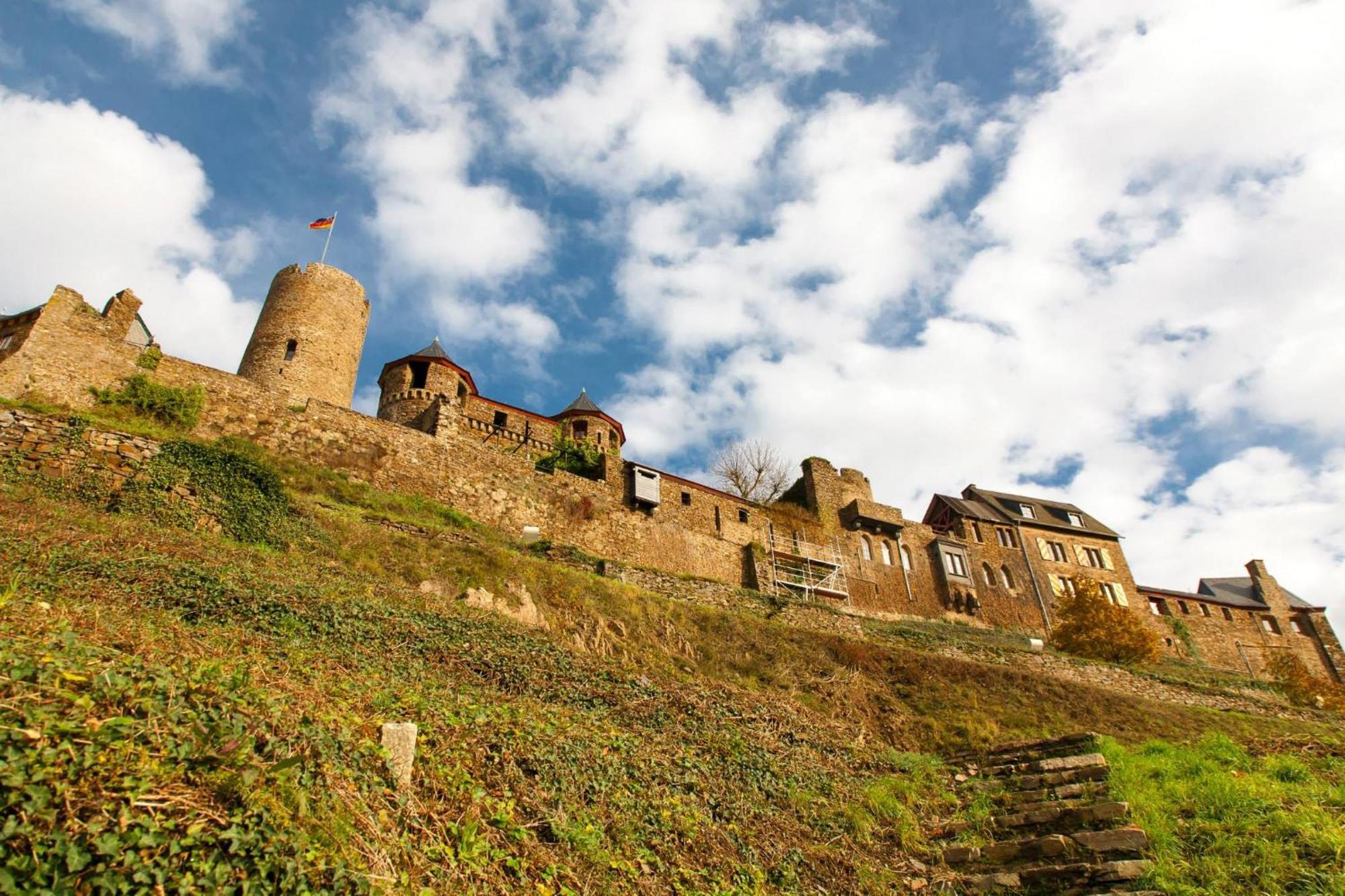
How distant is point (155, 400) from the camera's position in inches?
699

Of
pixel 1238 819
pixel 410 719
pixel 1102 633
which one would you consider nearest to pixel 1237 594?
pixel 1102 633

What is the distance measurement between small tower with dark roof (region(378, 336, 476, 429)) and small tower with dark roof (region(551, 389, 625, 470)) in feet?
14.7

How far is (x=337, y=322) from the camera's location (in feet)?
90.5

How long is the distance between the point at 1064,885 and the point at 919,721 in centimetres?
851

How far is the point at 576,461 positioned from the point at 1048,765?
20770mm

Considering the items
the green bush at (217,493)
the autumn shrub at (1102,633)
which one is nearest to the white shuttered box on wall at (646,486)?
the green bush at (217,493)

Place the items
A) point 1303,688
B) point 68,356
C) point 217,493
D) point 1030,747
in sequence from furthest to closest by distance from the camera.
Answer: point 1303,688, point 68,356, point 217,493, point 1030,747

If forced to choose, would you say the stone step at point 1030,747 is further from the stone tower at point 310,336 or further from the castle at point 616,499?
the stone tower at point 310,336

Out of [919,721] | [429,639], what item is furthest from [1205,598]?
[429,639]

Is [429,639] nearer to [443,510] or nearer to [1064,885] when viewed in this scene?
[1064,885]

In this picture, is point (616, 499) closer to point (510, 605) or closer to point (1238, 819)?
point (510, 605)

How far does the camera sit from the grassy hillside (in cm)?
404

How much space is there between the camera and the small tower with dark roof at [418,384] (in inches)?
1121

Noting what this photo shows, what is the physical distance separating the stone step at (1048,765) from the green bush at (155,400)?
19626 millimetres
